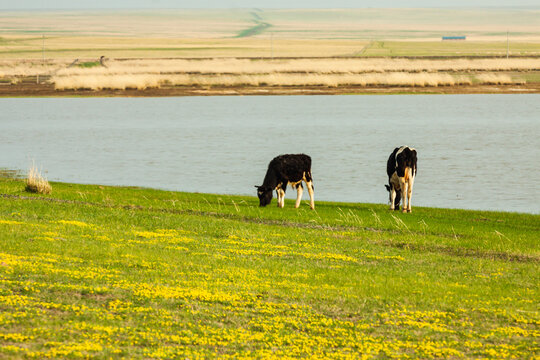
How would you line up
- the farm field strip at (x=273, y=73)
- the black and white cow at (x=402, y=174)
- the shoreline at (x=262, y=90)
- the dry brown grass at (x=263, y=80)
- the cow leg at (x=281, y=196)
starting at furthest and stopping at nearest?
1. the farm field strip at (x=273, y=73)
2. the dry brown grass at (x=263, y=80)
3. the shoreline at (x=262, y=90)
4. the cow leg at (x=281, y=196)
5. the black and white cow at (x=402, y=174)

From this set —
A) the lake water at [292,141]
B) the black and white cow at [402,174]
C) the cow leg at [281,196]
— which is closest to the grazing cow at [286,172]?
the cow leg at [281,196]

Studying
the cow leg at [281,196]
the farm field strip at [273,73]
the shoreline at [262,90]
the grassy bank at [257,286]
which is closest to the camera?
the grassy bank at [257,286]

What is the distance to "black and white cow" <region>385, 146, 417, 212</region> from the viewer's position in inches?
1119

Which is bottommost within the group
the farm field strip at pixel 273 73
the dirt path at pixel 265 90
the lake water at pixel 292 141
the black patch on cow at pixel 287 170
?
the lake water at pixel 292 141

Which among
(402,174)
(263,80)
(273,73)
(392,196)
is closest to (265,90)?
(263,80)

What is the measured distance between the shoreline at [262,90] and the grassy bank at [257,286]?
6539 centimetres

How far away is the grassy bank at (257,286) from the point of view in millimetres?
11570

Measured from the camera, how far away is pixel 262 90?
94125 millimetres

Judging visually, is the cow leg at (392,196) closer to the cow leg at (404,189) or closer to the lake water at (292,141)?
the cow leg at (404,189)

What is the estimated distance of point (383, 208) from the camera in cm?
3094

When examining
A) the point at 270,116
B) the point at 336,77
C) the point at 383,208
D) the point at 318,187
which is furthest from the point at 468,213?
the point at 336,77

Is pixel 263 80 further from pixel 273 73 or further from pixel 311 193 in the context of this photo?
pixel 311 193

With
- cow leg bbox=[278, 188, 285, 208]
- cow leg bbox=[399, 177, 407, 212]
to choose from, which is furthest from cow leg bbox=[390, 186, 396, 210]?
cow leg bbox=[278, 188, 285, 208]

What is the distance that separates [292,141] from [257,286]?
4221 cm
